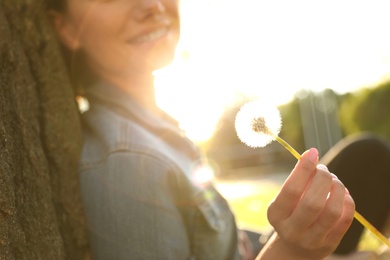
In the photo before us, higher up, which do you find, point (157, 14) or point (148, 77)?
point (157, 14)

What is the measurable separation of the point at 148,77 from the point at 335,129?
1541cm

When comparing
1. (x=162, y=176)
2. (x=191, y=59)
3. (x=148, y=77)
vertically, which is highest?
(x=191, y=59)

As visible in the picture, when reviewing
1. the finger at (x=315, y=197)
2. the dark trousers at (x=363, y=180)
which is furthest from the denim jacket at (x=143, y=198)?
the dark trousers at (x=363, y=180)

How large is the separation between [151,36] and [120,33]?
0.12 metres

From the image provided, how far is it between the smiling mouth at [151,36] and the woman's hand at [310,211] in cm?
93

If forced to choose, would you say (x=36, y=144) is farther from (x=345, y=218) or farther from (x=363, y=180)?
(x=363, y=180)

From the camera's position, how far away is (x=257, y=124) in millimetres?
1209

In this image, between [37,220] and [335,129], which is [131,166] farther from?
[335,129]

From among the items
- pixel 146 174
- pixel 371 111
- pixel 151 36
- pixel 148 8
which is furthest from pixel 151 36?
pixel 371 111

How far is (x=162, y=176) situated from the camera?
5.62 ft

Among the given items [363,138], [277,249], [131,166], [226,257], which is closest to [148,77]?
[131,166]

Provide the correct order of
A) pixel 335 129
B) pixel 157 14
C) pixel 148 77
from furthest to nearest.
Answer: pixel 335 129, pixel 148 77, pixel 157 14

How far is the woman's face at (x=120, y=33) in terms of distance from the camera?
1.98m

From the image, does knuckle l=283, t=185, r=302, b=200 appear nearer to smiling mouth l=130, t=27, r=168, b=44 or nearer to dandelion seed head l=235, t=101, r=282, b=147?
dandelion seed head l=235, t=101, r=282, b=147
